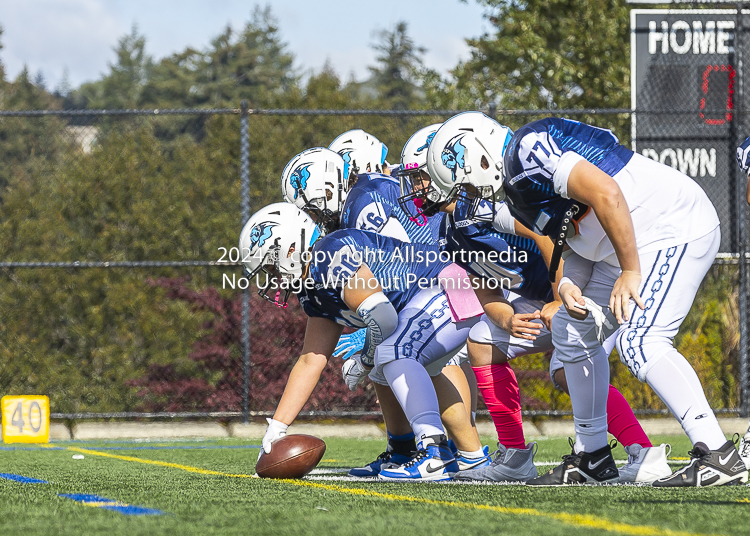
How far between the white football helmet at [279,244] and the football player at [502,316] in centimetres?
65

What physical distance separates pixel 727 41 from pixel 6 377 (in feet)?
24.6

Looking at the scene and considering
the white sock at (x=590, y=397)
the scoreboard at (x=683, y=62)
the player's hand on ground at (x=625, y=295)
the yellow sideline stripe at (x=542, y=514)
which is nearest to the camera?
the yellow sideline stripe at (x=542, y=514)

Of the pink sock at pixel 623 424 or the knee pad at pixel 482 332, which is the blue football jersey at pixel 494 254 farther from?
the pink sock at pixel 623 424

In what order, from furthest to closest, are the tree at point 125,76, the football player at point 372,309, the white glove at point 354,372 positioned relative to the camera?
1. the tree at point 125,76
2. the white glove at point 354,372
3. the football player at point 372,309

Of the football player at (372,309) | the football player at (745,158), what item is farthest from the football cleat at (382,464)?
the football player at (745,158)

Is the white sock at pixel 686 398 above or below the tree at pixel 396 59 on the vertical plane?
below

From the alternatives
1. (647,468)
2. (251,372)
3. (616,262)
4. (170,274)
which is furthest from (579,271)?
(170,274)

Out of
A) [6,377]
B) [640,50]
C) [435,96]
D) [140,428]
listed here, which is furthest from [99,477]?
[435,96]

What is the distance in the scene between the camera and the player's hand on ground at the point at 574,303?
347 cm

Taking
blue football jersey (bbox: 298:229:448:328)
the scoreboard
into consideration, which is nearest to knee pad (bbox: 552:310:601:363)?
blue football jersey (bbox: 298:229:448:328)

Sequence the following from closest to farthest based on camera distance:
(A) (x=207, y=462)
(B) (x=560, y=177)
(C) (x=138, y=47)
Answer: (B) (x=560, y=177), (A) (x=207, y=462), (C) (x=138, y=47)

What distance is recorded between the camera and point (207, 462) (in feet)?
18.7

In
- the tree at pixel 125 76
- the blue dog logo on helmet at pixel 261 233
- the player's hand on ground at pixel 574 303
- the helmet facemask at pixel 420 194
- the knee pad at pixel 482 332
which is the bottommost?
the knee pad at pixel 482 332

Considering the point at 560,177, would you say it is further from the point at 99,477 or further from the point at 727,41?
the point at 727,41
